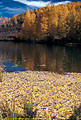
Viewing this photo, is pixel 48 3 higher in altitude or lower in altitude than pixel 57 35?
higher

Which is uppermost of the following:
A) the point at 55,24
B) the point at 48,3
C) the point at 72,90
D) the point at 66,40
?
the point at 48,3

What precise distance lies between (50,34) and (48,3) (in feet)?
46.1

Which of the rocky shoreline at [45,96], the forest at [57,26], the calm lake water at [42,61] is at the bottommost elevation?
the rocky shoreline at [45,96]

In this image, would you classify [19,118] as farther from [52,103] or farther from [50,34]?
[50,34]

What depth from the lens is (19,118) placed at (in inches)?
214

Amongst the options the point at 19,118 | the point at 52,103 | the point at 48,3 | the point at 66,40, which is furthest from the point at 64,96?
the point at 48,3

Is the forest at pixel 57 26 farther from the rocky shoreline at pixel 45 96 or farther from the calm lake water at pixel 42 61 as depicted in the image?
the rocky shoreline at pixel 45 96

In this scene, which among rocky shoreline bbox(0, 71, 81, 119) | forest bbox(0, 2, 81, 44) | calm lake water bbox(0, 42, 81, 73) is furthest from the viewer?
forest bbox(0, 2, 81, 44)

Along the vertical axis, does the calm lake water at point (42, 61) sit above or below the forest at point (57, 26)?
below

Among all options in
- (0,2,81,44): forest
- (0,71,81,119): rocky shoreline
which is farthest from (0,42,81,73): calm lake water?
(0,2,81,44): forest

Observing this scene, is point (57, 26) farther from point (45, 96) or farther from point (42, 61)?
point (45, 96)

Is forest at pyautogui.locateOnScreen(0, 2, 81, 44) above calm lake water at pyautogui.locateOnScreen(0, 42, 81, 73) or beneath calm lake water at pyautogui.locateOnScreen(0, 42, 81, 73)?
above

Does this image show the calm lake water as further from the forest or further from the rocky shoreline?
the forest

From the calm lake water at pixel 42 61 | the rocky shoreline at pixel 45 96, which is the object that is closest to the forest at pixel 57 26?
the calm lake water at pixel 42 61
